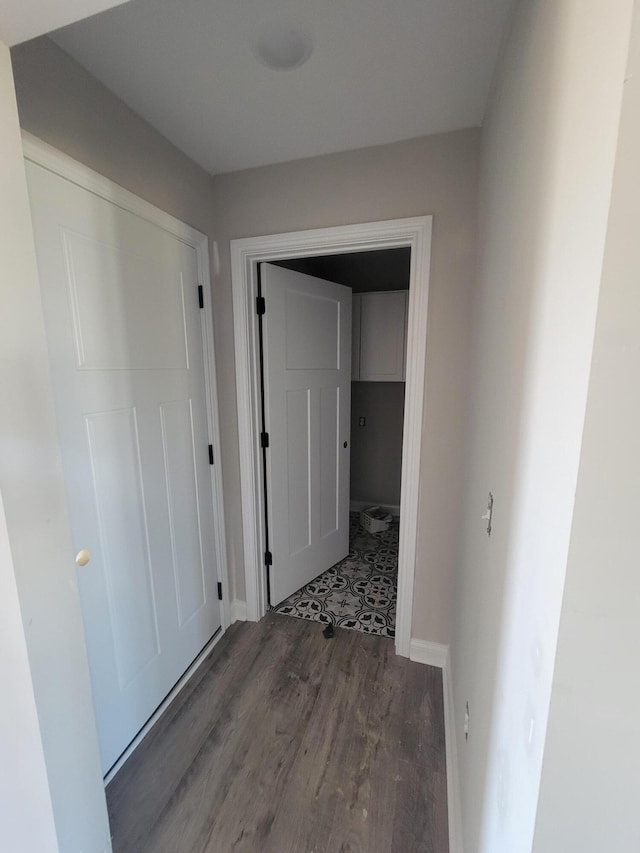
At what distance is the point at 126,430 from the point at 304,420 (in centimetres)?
110

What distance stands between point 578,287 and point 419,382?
1198 mm

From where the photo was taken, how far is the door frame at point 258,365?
1.57 m

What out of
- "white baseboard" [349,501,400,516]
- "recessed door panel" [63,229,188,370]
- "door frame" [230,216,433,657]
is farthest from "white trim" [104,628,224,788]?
"white baseboard" [349,501,400,516]

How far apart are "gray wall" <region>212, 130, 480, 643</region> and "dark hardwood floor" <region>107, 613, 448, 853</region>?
1.43 ft

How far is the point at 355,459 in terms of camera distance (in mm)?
3746

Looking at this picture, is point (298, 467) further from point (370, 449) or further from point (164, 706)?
point (370, 449)

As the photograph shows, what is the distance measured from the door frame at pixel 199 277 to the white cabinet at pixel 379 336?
1447 mm

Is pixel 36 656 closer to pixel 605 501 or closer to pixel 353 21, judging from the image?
pixel 605 501

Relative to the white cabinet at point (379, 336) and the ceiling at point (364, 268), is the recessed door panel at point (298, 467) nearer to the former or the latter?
the white cabinet at point (379, 336)

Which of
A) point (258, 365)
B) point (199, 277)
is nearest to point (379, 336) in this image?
point (258, 365)

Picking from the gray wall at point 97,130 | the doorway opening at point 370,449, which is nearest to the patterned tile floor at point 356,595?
the doorway opening at point 370,449

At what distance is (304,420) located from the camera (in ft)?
7.38

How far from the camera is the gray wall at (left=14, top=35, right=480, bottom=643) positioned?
1367 mm

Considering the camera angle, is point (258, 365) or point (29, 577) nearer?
point (29, 577)
